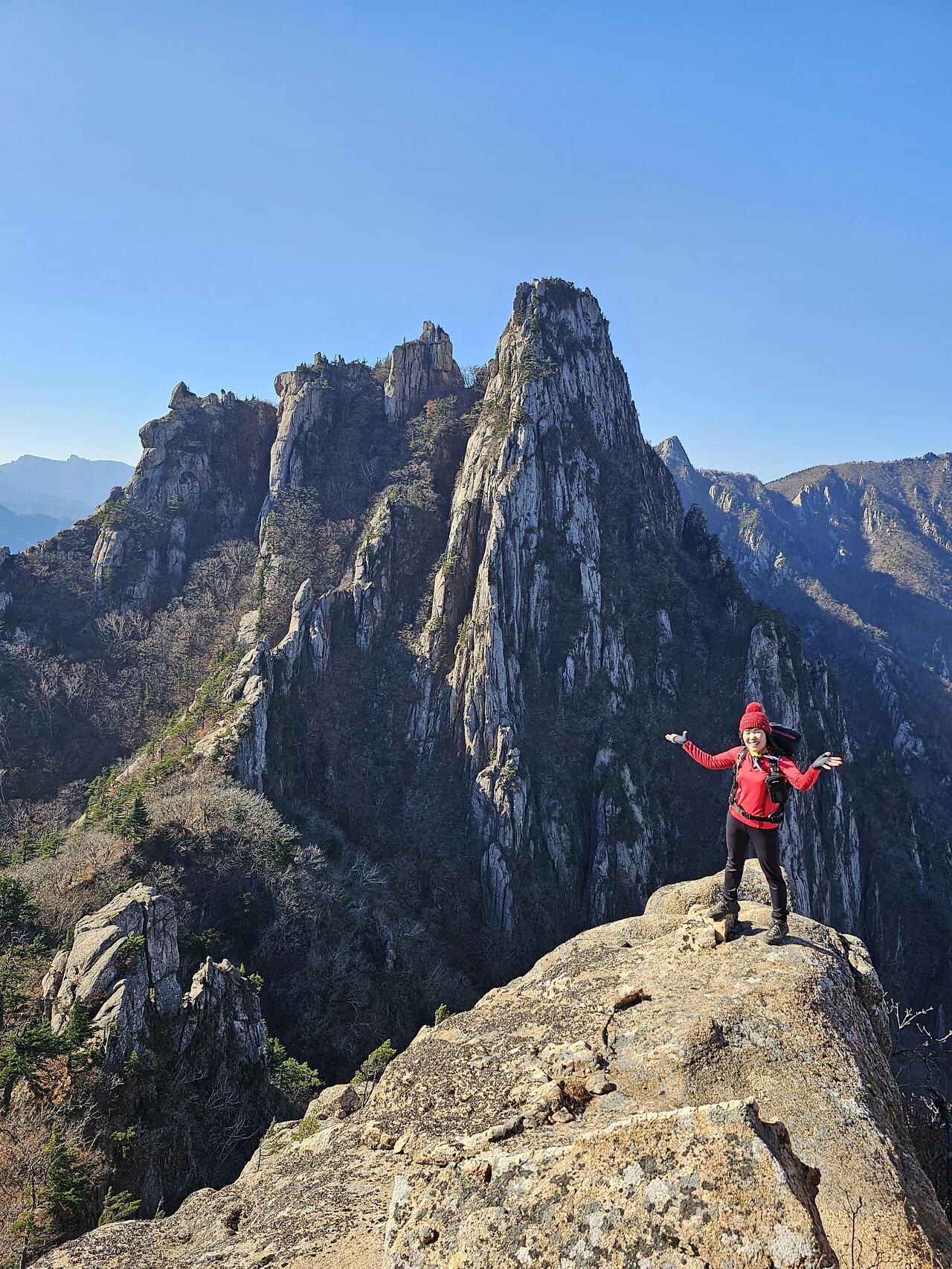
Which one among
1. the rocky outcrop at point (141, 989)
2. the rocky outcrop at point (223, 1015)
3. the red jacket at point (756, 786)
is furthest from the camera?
the rocky outcrop at point (223, 1015)

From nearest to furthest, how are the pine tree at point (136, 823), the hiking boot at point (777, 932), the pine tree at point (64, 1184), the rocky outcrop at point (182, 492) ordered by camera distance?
the hiking boot at point (777, 932) < the pine tree at point (64, 1184) < the pine tree at point (136, 823) < the rocky outcrop at point (182, 492)

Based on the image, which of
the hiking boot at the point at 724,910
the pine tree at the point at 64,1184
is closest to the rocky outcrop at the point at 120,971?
the pine tree at the point at 64,1184

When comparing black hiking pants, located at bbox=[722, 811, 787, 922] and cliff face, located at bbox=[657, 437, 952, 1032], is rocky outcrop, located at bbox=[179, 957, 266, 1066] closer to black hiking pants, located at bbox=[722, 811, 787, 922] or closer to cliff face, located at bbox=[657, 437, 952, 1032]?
black hiking pants, located at bbox=[722, 811, 787, 922]

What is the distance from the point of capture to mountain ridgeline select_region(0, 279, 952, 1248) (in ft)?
145

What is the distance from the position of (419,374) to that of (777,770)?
84.1 metres

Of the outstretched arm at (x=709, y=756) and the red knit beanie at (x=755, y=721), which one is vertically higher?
the red knit beanie at (x=755, y=721)

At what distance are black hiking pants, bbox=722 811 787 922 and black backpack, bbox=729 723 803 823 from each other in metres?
0.21

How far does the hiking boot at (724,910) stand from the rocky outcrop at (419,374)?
80.3 m

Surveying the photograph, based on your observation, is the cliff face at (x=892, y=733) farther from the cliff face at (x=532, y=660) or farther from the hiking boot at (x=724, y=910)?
the hiking boot at (x=724, y=910)

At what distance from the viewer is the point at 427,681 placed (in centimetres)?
6406

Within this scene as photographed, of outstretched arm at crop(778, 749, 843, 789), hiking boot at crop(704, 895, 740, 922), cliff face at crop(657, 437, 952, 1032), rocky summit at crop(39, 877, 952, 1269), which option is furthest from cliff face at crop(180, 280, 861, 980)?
outstretched arm at crop(778, 749, 843, 789)

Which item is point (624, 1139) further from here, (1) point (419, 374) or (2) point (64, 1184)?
(1) point (419, 374)

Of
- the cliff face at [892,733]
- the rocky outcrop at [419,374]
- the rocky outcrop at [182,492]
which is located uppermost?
the rocky outcrop at [419,374]

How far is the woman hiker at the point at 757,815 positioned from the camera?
9109 millimetres
